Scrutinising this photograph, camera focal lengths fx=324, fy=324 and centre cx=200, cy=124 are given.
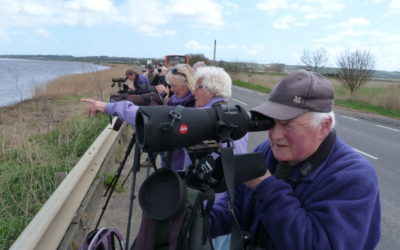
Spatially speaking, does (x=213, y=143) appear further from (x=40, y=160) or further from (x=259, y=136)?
(x=259, y=136)

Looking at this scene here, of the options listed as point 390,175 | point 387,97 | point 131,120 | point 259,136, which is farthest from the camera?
point 387,97

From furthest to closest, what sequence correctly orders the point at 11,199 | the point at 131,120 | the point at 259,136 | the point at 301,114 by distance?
the point at 259,136
the point at 11,199
the point at 131,120
the point at 301,114

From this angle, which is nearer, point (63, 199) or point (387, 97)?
point (63, 199)

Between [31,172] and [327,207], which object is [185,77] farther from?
[327,207]

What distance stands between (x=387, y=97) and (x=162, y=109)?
18.9 m

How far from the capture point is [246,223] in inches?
65.0

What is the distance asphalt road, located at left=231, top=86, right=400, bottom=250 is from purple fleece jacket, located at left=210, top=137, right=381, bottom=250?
8.20 ft

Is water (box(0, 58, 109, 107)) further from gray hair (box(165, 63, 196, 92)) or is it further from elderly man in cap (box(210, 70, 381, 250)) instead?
elderly man in cap (box(210, 70, 381, 250))

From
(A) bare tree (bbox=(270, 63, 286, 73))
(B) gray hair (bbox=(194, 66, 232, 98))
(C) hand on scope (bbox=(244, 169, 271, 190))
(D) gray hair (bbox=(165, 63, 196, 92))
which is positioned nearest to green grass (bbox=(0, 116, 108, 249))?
(D) gray hair (bbox=(165, 63, 196, 92))

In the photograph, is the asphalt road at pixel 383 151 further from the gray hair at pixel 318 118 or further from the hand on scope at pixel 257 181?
the hand on scope at pixel 257 181

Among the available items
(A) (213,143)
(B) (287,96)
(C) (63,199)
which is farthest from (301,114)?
(C) (63,199)

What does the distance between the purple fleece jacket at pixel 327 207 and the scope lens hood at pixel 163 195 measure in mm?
366

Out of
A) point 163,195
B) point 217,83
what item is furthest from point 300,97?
point 217,83

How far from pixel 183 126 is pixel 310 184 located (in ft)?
2.06
